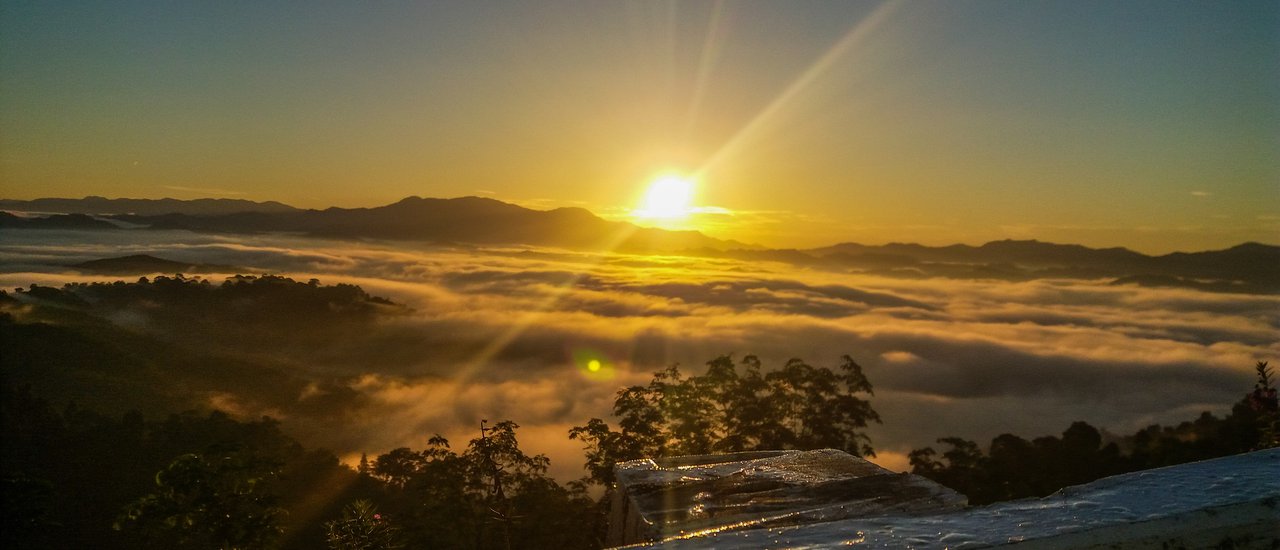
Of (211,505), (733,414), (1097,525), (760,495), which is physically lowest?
(733,414)

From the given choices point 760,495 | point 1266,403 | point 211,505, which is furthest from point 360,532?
point 1266,403

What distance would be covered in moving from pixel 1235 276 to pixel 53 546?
23791 centimetres

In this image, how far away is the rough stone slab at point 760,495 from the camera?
16.9 ft

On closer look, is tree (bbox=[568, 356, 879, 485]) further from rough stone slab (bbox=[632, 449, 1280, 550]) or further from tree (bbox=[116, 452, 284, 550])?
rough stone slab (bbox=[632, 449, 1280, 550])

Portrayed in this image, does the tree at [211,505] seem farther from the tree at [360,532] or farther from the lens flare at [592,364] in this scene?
the lens flare at [592,364]

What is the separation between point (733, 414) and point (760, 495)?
17637mm

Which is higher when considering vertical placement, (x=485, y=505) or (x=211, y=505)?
(x=211, y=505)

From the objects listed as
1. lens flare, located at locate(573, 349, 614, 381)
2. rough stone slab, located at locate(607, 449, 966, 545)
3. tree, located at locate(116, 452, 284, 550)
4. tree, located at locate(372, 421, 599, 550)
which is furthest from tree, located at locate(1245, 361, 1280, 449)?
lens flare, located at locate(573, 349, 614, 381)

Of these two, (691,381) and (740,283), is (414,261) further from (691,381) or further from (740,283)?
(691,381)

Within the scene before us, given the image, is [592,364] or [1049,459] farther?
[592,364]

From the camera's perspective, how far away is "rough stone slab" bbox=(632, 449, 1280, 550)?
167cm

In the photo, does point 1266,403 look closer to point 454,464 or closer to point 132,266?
point 454,464

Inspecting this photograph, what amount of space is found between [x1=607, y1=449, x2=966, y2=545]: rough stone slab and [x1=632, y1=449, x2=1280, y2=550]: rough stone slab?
9.14 ft

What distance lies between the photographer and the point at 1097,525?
1.70 metres
